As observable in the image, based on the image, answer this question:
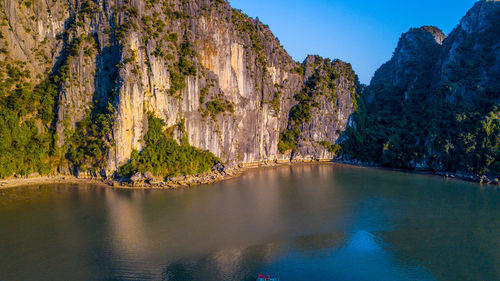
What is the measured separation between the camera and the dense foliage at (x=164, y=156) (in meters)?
34.2

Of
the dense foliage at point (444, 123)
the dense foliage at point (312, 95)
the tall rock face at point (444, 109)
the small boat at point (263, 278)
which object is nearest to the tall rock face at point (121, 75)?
the dense foliage at point (312, 95)

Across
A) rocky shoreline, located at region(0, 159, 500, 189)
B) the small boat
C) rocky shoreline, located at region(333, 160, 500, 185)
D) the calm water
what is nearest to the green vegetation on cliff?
rocky shoreline, located at region(333, 160, 500, 185)

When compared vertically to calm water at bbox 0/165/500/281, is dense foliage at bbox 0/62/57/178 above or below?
above

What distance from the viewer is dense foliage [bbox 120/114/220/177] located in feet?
112

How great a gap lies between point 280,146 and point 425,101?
28.1 metres

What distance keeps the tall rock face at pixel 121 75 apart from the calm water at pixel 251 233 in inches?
279

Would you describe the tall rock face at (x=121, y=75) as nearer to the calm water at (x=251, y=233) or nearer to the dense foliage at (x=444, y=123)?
the calm water at (x=251, y=233)

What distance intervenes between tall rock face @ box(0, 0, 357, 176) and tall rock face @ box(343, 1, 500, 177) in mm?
24513

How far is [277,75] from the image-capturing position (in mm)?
54062

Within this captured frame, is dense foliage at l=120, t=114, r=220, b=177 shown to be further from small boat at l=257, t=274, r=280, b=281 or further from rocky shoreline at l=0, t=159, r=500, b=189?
small boat at l=257, t=274, r=280, b=281

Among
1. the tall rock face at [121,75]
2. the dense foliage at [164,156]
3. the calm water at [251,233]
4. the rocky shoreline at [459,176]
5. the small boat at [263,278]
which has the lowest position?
the small boat at [263,278]

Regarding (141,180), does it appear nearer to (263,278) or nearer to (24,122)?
(24,122)

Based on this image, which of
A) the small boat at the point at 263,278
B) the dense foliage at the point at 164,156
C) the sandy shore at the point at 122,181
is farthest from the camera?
the dense foliage at the point at 164,156

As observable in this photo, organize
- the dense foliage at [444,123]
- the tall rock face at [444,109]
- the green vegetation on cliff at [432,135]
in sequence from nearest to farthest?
the green vegetation on cliff at [432,135] → the dense foliage at [444,123] → the tall rock face at [444,109]
